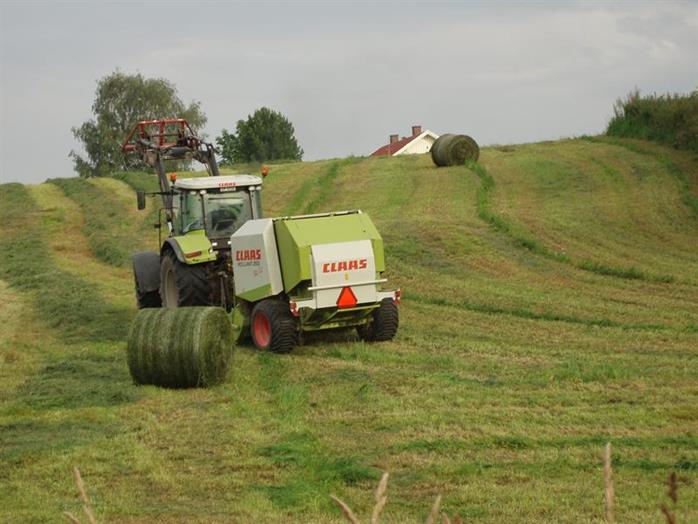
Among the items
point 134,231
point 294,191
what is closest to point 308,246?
point 134,231

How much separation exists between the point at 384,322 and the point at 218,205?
278 centimetres

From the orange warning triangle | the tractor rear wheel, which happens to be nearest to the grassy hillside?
the tractor rear wheel

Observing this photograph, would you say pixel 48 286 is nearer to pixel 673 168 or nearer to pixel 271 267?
pixel 271 267

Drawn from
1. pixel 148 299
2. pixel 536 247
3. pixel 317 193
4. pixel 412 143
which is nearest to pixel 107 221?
pixel 317 193

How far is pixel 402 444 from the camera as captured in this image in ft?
26.8

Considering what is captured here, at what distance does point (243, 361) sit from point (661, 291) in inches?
330

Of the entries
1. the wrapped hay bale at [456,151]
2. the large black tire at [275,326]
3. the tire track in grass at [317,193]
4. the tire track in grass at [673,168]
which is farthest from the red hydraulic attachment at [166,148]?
the wrapped hay bale at [456,151]

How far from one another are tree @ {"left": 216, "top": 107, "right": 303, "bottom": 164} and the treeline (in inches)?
1700

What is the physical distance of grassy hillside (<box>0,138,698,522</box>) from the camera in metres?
6.93

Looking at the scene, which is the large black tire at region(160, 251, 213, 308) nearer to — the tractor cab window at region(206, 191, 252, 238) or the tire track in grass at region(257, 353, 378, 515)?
the tractor cab window at region(206, 191, 252, 238)

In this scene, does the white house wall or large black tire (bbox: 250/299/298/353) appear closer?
large black tire (bbox: 250/299/298/353)

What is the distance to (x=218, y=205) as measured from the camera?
49.0 ft

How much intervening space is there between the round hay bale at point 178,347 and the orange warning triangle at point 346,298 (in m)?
2.48

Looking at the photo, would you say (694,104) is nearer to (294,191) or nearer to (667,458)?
(294,191)
